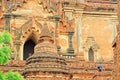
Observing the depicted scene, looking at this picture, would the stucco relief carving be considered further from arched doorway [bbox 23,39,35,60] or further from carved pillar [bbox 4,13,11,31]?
carved pillar [bbox 4,13,11,31]

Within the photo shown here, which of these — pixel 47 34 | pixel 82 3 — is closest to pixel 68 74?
pixel 47 34

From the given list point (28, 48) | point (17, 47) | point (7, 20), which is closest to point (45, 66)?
point (17, 47)

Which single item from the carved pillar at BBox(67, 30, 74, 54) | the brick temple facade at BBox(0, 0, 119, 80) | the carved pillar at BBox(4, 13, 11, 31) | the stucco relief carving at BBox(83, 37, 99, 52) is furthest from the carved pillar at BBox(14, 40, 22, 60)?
the stucco relief carving at BBox(83, 37, 99, 52)

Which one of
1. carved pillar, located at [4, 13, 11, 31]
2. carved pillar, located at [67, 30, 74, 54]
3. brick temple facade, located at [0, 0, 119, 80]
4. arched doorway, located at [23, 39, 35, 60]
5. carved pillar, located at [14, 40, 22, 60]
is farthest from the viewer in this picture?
carved pillar, located at [67, 30, 74, 54]

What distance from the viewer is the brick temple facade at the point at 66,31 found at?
27466mm

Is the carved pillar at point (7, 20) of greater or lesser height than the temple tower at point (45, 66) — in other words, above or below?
above

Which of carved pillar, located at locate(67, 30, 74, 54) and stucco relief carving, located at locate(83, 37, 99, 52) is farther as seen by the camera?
stucco relief carving, located at locate(83, 37, 99, 52)

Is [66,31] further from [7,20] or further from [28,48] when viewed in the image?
[7,20]

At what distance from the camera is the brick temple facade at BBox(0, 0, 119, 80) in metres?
27.5

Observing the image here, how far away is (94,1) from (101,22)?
2837 millimetres

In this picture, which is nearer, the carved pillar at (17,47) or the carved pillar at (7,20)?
the carved pillar at (17,47)

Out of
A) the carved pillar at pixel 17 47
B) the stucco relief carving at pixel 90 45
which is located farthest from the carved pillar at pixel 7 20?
the stucco relief carving at pixel 90 45

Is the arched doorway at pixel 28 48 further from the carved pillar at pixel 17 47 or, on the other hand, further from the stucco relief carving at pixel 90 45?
the stucco relief carving at pixel 90 45

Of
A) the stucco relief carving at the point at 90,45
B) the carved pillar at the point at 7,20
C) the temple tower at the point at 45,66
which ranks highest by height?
the carved pillar at the point at 7,20
